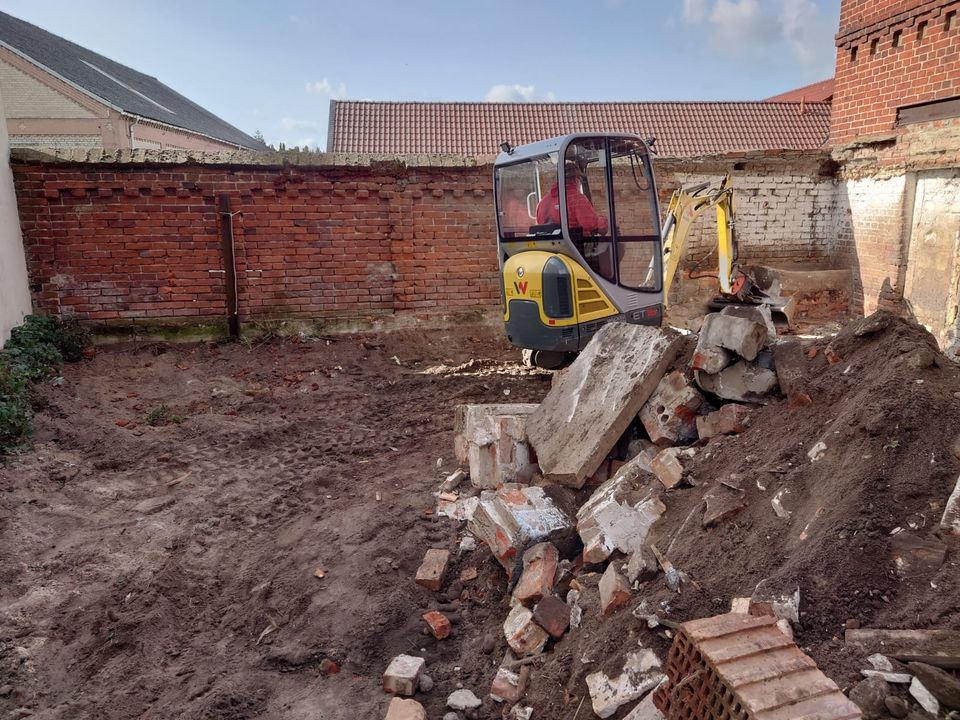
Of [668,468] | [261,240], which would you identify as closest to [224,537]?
[668,468]

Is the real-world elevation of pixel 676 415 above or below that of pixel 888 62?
below

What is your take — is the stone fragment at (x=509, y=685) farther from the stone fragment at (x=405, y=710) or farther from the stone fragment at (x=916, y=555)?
the stone fragment at (x=916, y=555)

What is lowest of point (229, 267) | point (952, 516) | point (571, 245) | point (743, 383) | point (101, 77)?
point (952, 516)

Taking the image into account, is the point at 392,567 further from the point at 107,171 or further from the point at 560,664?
the point at 107,171

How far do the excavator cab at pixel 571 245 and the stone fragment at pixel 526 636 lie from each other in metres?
3.48

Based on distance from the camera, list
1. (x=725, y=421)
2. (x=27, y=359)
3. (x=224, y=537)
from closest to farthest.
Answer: (x=725, y=421)
(x=224, y=537)
(x=27, y=359)

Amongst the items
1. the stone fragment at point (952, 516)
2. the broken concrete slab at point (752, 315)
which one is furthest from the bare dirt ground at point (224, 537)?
the broken concrete slab at point (752, 315)

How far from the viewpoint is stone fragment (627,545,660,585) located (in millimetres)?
2918

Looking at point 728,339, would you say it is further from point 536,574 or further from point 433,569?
point 433,569

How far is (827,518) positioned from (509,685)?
1530 millimetres

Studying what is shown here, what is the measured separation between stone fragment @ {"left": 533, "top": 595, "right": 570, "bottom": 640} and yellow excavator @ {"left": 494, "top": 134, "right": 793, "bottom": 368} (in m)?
3.46

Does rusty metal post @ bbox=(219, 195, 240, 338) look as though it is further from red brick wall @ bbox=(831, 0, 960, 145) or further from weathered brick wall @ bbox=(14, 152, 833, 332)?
red brick wall @ bbox=(831, 0, 960, 145)

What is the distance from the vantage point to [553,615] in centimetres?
301

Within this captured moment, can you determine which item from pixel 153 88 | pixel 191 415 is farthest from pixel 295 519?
pixel 153 88
